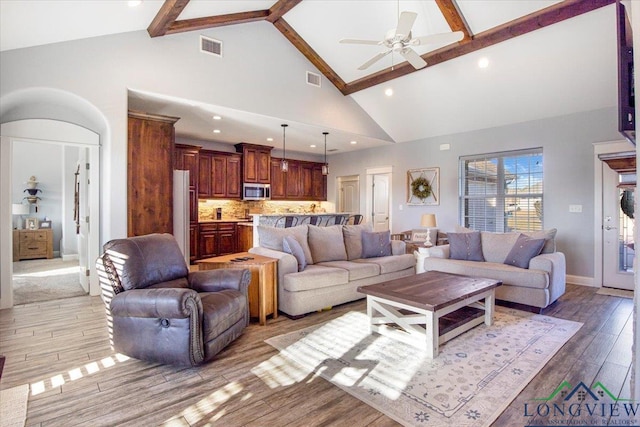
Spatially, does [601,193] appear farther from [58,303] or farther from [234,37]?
[58,303]

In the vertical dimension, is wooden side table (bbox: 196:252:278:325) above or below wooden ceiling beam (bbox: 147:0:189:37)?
below

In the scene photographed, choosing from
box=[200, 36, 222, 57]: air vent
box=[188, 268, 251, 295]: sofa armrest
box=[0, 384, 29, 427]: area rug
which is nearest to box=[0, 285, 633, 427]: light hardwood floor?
box=[0, 384, 29, 427]: area rug

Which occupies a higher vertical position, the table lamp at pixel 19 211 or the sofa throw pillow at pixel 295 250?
the table lamp at pixel 19 211

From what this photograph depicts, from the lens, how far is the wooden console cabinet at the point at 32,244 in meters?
7.27

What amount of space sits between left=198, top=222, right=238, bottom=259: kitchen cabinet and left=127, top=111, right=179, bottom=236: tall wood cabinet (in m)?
2.53

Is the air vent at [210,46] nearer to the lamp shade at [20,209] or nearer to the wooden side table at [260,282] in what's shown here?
the wooden side table at [260,282]

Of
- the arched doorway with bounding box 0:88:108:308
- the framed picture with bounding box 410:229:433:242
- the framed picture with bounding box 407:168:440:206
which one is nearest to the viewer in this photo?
the arched doorway with bounding box 0:88:108:308

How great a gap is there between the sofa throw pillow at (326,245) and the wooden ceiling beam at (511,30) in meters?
3.17

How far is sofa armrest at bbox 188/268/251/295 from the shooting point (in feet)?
10.2

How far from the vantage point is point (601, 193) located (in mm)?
5102

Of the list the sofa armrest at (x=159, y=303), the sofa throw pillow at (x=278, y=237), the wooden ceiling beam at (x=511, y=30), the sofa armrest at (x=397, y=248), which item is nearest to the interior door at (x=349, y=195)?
the wooden ceiling beam at (x=511, y=30)

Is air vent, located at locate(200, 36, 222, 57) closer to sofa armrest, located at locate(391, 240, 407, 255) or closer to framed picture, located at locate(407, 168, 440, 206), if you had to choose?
sofa armrest, located at locate(391, 240, 407, 255)

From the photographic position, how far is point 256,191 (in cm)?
830

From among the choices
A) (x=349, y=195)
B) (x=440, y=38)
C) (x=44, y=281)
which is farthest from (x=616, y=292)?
(x=44, y=281)
